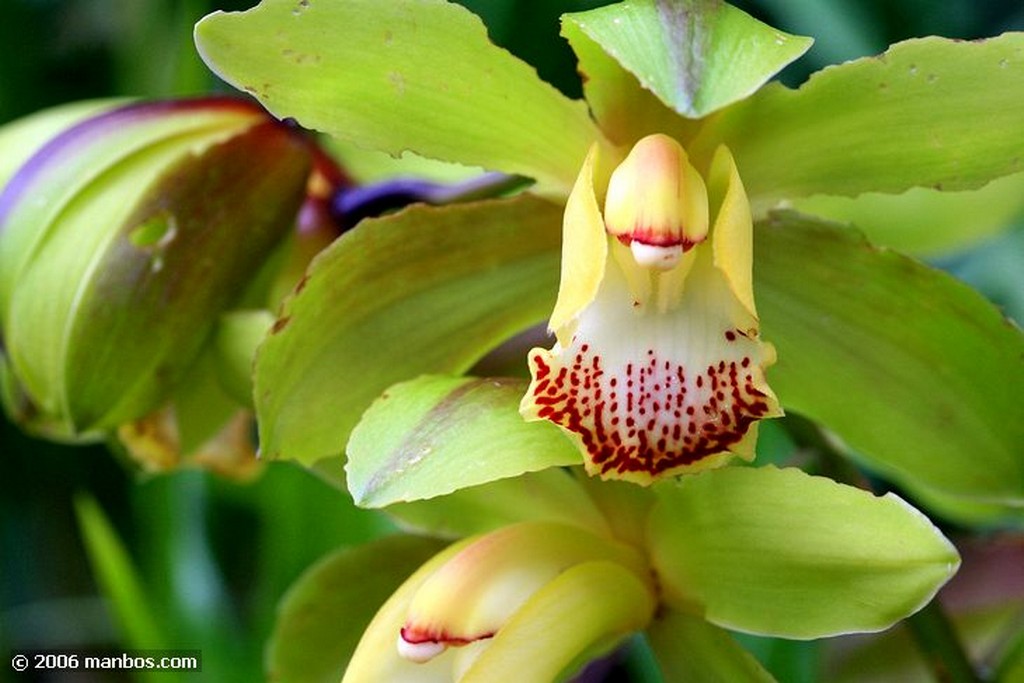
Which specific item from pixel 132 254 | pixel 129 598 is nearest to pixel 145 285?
pixel 132 254

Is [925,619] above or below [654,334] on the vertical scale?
below

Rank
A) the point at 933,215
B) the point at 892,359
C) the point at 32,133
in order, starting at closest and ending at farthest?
the point at 892,359 → the point at 32,133 → the point at 933,215

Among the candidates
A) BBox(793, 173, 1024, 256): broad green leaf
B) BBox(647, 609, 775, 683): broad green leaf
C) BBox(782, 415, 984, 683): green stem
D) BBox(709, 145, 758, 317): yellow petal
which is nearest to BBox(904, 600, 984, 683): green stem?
BBox(782, 415, 984, 683): green stem

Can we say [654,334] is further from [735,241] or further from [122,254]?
[122,254]

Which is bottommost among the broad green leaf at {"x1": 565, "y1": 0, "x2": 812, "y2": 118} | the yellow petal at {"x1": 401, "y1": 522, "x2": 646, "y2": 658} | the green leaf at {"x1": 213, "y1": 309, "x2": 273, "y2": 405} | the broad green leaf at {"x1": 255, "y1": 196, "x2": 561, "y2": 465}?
the yellow petal at {"x1": 401, "y1": 522, "x2": 646, "y2": 658}

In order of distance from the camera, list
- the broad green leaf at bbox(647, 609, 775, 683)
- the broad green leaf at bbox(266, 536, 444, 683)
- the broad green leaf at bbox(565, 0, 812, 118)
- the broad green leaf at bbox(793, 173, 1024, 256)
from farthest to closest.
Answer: the broad green leaf at bbox(793, 173, 1024, 256) → the broad green leaf at bbox(266, 536, 444, 683) → the broad green leaf at bbox(647, 609, 775, 683) → the broad green leaf at bbox(565, 0, 812, 118)

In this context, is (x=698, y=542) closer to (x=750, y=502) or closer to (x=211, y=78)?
(x=750, y=502)

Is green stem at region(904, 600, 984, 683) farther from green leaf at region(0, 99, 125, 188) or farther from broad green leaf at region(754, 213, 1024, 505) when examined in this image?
green leaf at region(0, 99, 125, 188)
